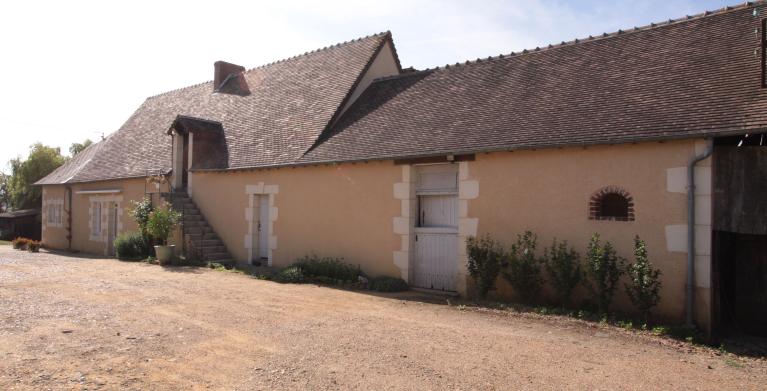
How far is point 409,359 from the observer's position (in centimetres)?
575

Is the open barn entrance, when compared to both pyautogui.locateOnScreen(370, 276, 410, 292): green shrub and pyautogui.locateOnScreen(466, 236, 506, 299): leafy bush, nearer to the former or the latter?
pyautogui.locateOnScreen(466, 236, 506, 299): leafy bush

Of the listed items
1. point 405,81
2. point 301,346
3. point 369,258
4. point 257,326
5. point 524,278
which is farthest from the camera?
point 405,81

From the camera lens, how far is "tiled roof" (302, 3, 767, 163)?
792 cm

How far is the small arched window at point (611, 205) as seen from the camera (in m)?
8.05

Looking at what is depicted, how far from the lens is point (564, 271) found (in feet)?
26.6

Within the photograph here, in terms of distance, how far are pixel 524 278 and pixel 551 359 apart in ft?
9.32

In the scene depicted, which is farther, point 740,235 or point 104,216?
point 104,216

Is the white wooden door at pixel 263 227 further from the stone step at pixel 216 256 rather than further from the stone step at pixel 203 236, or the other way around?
the stone step at pixel 203 236

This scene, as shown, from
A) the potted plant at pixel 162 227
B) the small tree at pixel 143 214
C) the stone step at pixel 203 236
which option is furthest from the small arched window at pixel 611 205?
the small tree at pixel 143 214

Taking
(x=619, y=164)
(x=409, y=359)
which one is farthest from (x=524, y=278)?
(x=409, y=359)

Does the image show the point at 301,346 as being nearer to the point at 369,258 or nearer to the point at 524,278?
the point at 524,278

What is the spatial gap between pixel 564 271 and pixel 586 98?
3.26 meters

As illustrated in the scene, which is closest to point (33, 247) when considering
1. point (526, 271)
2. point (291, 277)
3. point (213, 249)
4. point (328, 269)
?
point (213, 249)

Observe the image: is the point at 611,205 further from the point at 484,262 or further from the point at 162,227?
the point at 162,227
